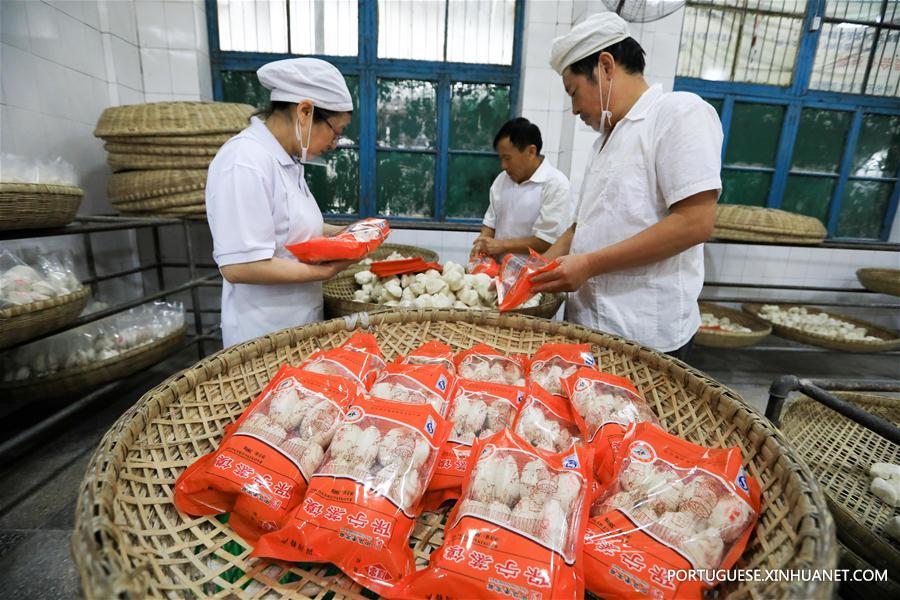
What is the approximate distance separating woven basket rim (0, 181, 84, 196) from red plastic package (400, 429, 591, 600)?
171 centimetres

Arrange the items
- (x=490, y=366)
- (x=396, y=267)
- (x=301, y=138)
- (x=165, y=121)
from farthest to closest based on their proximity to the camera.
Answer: (x=165, y=121) → (x=396, y=267) → (x=301, y=138) → (x=490, y=366)

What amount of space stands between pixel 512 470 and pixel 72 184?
→ 2062 millimetres

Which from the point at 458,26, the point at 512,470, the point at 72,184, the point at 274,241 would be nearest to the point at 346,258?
the point at 274,241

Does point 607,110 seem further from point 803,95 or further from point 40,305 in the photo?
point 803,95

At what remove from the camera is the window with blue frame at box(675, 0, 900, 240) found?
3316 mm

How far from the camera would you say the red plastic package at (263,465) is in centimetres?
70

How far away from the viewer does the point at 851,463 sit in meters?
1.30

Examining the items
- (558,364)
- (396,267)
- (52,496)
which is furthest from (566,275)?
(52,496)

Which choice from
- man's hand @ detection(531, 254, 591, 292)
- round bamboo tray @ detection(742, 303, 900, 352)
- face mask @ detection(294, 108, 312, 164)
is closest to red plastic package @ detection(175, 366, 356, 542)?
man's hand @ detection(531, 254, 591, 292)

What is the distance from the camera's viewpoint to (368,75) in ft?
10.9

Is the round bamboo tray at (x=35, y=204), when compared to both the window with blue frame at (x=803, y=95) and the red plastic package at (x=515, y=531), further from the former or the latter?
the window with blue frame at (x=803, y=95)

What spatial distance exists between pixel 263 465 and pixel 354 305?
2.85 feet

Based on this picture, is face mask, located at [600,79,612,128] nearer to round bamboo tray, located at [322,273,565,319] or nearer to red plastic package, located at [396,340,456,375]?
round bamboo tray, located at [322,273,565,319]

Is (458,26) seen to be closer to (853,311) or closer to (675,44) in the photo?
(675,44)
